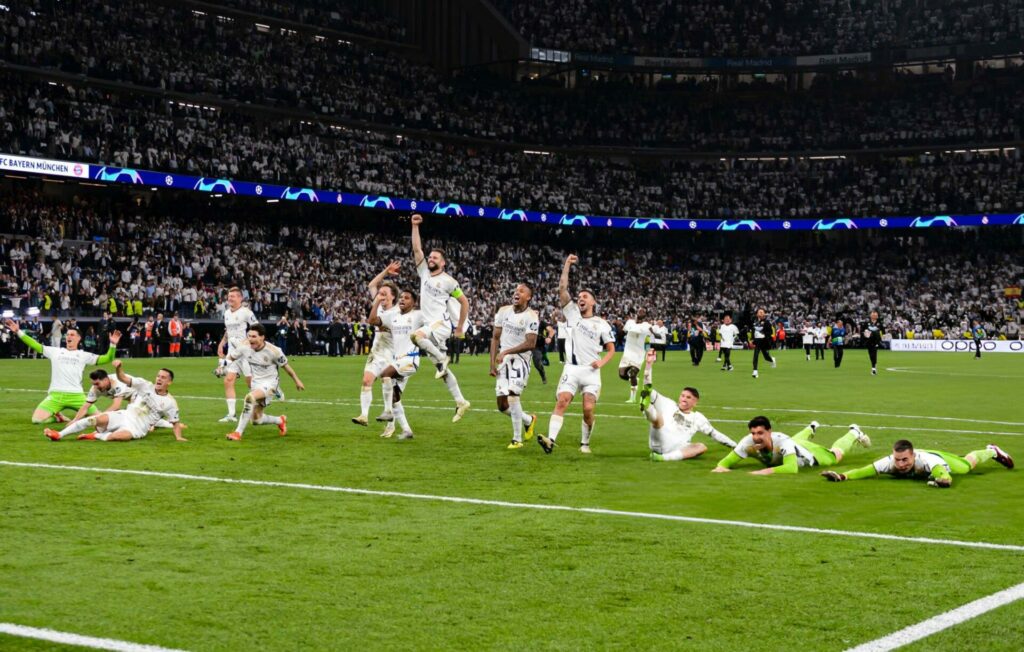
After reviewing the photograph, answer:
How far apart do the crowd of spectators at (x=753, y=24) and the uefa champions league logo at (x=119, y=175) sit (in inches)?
1503

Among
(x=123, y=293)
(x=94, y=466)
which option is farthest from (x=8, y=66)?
(x=94, y=466)

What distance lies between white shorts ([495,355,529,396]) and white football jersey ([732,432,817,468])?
3.38 meters

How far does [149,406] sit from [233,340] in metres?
4.29

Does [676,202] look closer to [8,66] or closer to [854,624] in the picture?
[8,66]

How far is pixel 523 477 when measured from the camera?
493 inches

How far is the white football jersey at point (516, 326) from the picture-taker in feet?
51.9

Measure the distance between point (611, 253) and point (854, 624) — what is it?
7583cm

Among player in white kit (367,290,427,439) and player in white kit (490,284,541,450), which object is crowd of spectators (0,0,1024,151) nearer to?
player in white kit (367,290,427,439)

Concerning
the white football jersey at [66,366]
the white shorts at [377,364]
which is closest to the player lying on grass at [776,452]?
the white shorts at [377,364]

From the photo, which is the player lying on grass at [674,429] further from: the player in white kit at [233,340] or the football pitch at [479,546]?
the player in white kit at [233,340]

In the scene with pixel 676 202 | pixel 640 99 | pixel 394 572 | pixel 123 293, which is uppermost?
pixel 640 99

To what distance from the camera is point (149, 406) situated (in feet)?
53.1

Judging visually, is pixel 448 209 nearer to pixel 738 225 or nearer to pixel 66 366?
pixel 738 225

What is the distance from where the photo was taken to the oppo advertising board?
220ft
